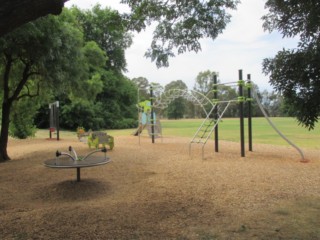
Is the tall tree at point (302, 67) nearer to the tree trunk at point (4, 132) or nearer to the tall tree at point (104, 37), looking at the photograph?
the tree trunk at point (4, 132)

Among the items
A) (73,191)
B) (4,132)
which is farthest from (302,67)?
(4,132)

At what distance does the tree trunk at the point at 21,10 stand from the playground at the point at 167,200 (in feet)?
8.62

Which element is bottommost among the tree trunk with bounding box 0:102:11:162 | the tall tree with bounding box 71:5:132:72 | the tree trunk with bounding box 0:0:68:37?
the tree trunk with bounding box 0:102:11:162

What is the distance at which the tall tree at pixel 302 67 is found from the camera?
386 cm

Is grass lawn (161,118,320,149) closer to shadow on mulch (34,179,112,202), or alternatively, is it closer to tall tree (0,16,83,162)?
shadow on mulch (34,179,112,202)

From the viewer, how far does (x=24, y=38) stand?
1048 centimetres

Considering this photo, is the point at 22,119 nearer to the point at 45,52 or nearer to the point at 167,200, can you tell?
the point at 45,52

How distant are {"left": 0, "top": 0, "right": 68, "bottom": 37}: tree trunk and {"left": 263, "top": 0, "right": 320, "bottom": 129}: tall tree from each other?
255 centimetres

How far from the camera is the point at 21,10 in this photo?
3.37 m

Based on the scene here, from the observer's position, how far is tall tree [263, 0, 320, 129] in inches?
152

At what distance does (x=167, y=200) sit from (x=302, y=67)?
135 inches

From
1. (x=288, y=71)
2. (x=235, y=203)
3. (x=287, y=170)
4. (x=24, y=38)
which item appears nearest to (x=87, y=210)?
(x=235, y=203)

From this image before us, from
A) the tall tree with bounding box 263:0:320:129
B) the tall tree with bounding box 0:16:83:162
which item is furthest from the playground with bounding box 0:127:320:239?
the tall tree with bounding box 0:16:83:162

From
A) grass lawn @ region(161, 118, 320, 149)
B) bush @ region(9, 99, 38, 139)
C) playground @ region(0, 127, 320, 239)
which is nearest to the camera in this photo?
playground @ region(0, 127, 320, 239)
